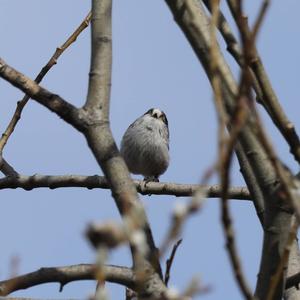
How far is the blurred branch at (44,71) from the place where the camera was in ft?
12.6

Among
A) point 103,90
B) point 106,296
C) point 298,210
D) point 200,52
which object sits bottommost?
point 106,296

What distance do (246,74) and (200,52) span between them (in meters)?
0.73

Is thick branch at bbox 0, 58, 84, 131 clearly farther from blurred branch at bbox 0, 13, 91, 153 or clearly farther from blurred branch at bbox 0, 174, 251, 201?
blurred branch at bbox 0, 174, 251, 201

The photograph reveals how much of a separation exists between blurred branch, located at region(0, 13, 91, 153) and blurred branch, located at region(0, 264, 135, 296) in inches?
66.3

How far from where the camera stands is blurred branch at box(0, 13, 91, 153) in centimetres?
384

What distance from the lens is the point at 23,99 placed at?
13.3ft

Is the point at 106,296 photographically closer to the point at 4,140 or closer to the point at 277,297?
the point at 277,297

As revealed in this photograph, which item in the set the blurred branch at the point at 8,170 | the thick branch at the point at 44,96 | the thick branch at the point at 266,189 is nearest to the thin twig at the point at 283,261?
the thick branch at the point at 266,189

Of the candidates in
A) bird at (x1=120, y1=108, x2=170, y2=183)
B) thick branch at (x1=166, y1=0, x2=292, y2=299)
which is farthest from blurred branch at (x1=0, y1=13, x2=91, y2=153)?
bird at (x1=120, y1=108, x2=170, y2=183)

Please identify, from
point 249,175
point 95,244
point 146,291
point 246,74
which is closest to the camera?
point 95,244

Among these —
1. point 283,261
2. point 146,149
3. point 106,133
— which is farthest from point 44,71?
point 146,149

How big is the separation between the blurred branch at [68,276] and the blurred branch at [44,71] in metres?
1.69

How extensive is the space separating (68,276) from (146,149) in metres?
8.48

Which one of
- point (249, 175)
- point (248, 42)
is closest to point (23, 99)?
point (249, 175)
